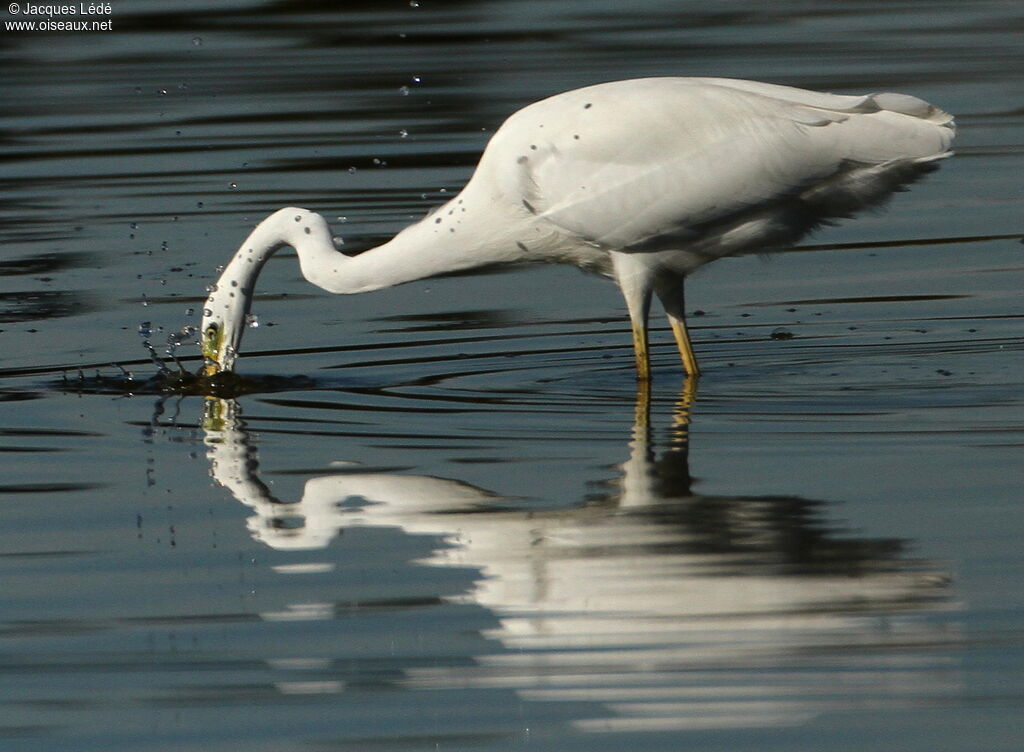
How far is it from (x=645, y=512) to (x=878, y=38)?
56.6 feet

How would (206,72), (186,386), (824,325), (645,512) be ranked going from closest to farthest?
(645,512) < (186,386) < (824,325) < (206,72)

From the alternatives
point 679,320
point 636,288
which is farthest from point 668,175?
point 679,320

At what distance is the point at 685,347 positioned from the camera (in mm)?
10320

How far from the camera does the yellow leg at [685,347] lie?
10.3 metres

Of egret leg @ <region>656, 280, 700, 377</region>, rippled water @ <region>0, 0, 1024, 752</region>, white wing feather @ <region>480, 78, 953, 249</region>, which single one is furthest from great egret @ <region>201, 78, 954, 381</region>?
rippled water @ <region>0, 0, 1024, 752</region>

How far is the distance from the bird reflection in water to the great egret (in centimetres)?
202

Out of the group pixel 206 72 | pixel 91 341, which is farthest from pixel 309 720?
pixel 206 72

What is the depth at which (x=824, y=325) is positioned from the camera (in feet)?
37.5

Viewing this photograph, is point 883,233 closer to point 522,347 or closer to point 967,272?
point 967,272

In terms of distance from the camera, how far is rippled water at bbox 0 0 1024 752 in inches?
219

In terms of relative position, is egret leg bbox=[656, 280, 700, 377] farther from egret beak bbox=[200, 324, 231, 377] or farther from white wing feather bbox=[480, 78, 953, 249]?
egret beak bbox=[200, 324, 231, 377]

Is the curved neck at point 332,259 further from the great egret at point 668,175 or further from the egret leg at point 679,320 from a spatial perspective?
the egret leg at point 679,320

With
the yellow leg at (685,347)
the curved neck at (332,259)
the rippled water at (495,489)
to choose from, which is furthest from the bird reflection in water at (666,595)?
the curved neck at (332,259)

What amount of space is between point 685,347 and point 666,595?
415 cm
